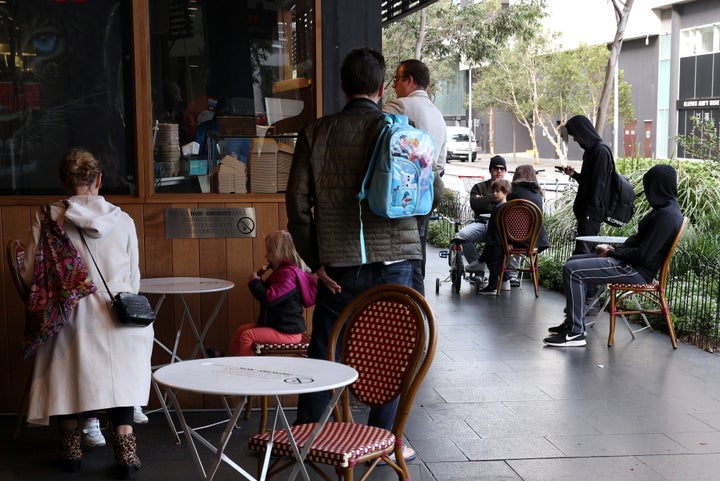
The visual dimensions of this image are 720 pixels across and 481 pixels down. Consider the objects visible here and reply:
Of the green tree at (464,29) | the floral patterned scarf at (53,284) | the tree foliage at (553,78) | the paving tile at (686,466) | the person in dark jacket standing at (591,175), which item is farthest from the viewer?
the tree foliage at (553,78)

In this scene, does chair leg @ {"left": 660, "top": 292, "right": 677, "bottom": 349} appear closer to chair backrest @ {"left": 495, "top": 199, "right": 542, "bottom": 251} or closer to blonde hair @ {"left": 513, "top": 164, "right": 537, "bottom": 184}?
chair backrest @ {"left": 495, "top": 199, "right": 542, "bottom": 251}

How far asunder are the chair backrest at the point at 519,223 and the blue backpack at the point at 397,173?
690 cm

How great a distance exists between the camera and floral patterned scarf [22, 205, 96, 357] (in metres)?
4.62

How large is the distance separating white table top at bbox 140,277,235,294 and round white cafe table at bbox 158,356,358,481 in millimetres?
1790

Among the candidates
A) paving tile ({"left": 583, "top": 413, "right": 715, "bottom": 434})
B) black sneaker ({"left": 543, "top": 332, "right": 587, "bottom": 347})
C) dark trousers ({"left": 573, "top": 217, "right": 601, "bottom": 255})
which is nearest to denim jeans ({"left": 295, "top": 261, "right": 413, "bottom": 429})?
paving tile ({"left": 583, "top": 413, "right": 715, "bottom": 434})

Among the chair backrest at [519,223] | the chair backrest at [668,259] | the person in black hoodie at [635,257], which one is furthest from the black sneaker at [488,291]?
the chair backrest at [668,259]

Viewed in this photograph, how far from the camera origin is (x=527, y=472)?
195 inches

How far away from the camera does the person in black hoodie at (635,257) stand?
305 inches

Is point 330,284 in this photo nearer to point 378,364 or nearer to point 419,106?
point 378,364

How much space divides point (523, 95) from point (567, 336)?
36.7m

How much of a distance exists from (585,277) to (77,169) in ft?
15.8

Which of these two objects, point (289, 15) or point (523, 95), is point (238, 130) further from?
point (523, 95)

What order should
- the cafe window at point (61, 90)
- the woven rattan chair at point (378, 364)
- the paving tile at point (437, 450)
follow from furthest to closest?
the cafe window at point (61, 90)
the paving tile at point (437, 450)
the woven rattan chair at point (378, 364)

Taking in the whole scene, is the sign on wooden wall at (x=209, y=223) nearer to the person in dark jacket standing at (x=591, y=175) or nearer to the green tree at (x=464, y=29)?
the person in dark jacket standing at (x=591, y=175)
